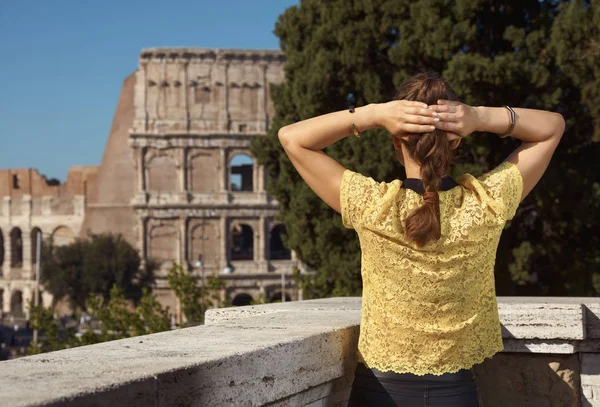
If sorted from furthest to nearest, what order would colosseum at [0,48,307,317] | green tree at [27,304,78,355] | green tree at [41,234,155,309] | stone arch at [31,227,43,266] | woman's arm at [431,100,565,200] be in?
stone arch at [31,227,43,266] → colosseum at [0,48,307,317] → green tree at [41,234,155,309] → green tree at [27,304,78,355] → woman's arm at [431,100,565,200]

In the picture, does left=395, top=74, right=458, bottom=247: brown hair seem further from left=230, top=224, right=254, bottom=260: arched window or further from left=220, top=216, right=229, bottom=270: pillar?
left=230, top=224, right=254, bottom=260: arched window

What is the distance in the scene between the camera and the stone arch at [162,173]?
43.9 m

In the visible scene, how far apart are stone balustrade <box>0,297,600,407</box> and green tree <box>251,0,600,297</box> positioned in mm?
8350

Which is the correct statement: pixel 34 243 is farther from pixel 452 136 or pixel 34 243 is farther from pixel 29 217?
pixel 452 136

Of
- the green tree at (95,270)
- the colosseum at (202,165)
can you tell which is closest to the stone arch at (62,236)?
the green tree at (95,270)

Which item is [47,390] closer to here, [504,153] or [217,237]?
[504,153]

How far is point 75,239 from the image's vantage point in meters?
46.3

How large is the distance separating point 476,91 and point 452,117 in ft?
33.2

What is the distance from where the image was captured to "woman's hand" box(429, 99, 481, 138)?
238cm

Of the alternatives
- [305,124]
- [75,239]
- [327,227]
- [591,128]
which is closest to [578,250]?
[591,128]

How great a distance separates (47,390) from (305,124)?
108 centimetres

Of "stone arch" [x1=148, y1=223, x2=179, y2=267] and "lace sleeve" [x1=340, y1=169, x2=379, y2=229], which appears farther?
"stone arch" [x1=148, y1=223, x2=179, y2=267]

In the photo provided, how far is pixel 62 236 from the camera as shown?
49375 mm

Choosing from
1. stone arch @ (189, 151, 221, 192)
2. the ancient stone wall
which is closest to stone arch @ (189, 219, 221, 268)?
stone arch @ (189, 151, 221, 192)
